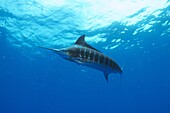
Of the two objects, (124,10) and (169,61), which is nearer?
(124,10)

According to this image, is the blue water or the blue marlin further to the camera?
the blue water

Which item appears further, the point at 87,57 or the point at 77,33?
the point at 77,33

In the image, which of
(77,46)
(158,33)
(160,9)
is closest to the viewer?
(77,46)

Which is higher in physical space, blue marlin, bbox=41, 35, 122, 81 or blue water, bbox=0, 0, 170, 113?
blue water, bbox=0, 0, 170, 113

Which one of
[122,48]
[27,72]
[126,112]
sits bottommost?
[126,112]

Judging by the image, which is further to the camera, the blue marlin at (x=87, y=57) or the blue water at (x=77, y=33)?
the blue water at (x=77, y=33)

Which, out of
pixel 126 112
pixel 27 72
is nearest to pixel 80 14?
pixel 27 72

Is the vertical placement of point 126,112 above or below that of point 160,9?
below

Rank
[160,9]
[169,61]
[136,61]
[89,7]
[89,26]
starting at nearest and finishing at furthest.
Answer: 1. [89,7]
2. [160,9]
3. [89,26]
4. [136,61]
5. [169,61]

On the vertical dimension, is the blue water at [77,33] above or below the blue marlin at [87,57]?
above

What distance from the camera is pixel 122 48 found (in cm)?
3344

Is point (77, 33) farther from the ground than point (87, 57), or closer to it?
farther from the ground

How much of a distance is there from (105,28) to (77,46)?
A: 20292 millimetres

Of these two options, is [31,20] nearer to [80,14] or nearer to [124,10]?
[80,14]
